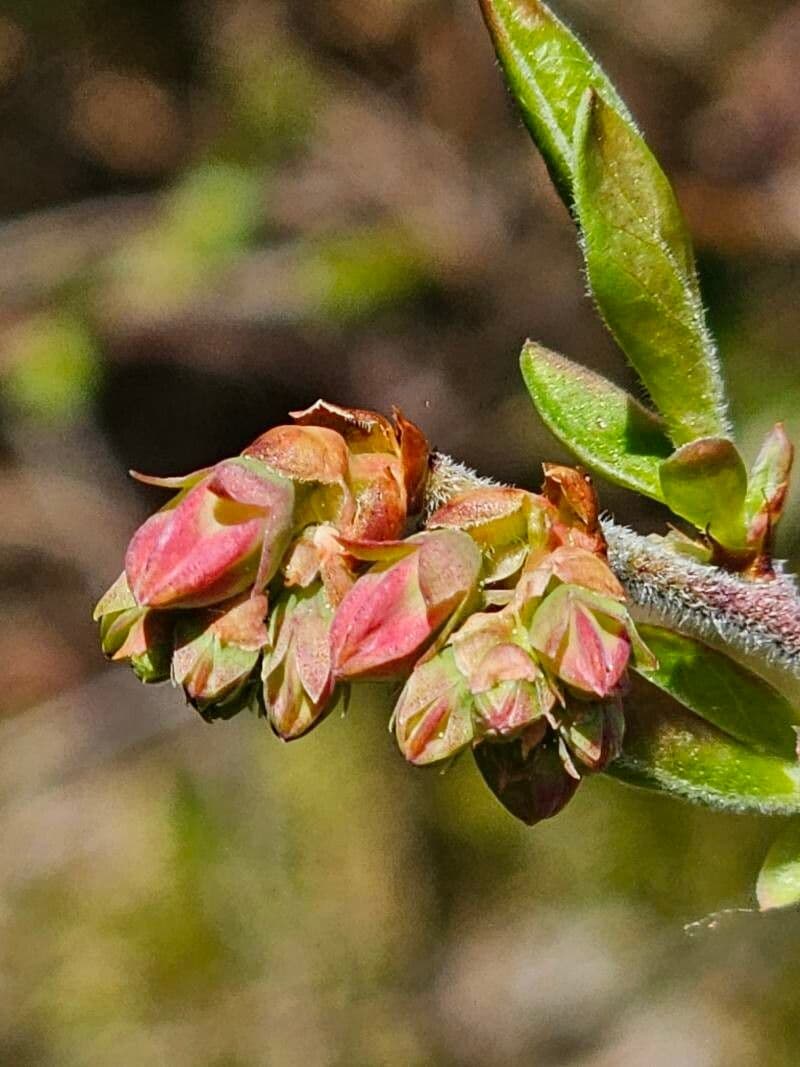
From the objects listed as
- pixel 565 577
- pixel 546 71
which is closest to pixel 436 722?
pixel 565 577

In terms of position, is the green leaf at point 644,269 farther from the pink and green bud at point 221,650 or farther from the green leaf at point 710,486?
the pink and green bud at point 221,650

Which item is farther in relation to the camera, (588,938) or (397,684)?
(588,938)

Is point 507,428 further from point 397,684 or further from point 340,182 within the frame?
point 397,684

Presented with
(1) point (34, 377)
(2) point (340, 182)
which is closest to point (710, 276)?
(2) point (340, 182)

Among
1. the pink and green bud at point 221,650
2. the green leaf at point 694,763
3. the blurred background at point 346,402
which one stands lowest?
the blurred background at point 346,402

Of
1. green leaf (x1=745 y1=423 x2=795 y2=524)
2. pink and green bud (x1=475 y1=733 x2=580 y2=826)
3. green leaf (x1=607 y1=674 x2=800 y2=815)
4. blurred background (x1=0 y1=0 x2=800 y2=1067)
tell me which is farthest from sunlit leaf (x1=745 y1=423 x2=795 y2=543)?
blurred background (x1=0 y1=0 x2=800 y2=1067)

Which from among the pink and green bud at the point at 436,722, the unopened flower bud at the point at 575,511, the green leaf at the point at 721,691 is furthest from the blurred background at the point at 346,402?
the pink and green bud at the point at 436,722

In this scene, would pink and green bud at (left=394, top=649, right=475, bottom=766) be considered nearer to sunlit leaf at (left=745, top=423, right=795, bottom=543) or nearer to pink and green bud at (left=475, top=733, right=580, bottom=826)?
pink and green bud at (left=475, top=733, right=580, bottom=826)
